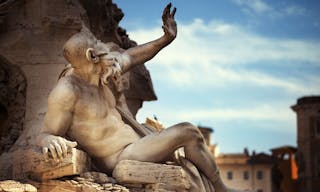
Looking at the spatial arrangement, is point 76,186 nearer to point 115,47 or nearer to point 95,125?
point 95,125

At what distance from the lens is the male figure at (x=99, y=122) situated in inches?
307

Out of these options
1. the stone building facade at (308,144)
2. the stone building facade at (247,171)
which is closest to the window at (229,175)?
the stone building facade at (247,171)

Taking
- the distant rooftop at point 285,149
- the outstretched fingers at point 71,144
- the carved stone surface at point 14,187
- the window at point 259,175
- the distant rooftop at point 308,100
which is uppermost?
the distant rooftop at point 308,100

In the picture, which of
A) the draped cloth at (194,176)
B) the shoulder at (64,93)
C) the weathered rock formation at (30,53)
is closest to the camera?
the shoulder at (64,93)

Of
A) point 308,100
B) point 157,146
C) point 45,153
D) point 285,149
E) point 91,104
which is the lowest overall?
point 45,153

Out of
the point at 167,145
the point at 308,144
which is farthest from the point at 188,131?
the point at 308,144

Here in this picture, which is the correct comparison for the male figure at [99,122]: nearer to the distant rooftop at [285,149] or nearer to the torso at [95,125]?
the torso at [95,125]

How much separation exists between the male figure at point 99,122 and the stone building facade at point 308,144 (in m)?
21.2

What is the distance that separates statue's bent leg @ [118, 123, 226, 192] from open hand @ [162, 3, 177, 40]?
107cm

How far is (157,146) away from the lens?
8055mm

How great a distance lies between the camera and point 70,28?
9.42 meters

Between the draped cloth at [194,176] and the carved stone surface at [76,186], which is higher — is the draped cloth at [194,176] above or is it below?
above

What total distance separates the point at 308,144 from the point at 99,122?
22670mm

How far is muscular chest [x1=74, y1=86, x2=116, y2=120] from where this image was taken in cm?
788
